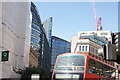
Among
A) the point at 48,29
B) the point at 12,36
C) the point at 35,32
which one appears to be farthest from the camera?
the point at 48,29

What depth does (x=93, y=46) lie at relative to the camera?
3469 inches

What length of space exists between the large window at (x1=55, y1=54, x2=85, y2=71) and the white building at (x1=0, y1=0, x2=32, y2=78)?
64.5 feet

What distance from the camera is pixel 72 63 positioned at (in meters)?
20.4

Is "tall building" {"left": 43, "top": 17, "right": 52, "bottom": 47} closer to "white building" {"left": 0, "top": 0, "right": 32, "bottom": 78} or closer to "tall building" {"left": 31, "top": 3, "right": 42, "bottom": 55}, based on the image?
"tall building" {"left": 31, "top": 3, "right": 42, "bottom": 55}

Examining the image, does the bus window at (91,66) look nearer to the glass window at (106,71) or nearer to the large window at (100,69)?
the large window at (100,69)

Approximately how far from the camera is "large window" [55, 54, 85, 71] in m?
20.1

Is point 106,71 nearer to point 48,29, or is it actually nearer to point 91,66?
point 91,66

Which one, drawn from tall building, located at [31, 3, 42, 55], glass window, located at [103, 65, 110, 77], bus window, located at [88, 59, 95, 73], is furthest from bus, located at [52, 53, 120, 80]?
tall building, located at [31, 3, 42, 55]

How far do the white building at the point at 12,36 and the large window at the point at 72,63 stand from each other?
64.5 feet

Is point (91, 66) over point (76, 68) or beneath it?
over

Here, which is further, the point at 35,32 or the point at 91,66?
the point at 35,32

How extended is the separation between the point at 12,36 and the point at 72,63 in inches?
1146

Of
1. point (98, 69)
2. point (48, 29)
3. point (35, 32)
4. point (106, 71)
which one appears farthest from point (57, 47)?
point (98, 69)

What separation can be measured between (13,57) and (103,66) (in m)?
29.2
